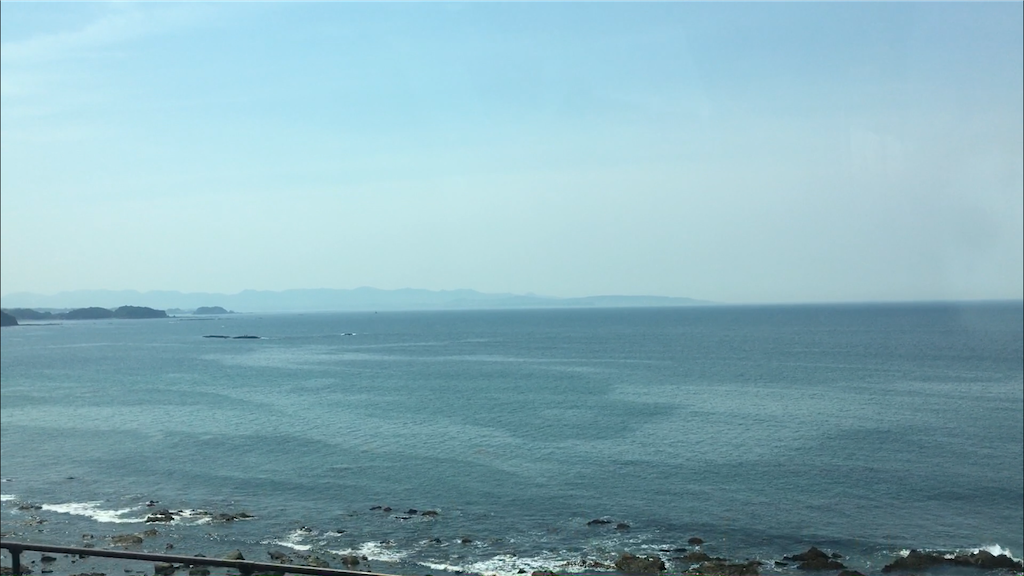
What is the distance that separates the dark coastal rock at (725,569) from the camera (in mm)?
24438

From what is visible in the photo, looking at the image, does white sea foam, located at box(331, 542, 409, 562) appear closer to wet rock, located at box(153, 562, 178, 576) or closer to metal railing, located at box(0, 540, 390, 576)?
wet rock, located at box(153, 562, 178, 576)

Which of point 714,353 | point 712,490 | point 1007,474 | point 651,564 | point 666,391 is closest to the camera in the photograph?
point 651,564

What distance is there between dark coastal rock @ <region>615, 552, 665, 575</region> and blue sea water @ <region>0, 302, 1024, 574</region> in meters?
0.90

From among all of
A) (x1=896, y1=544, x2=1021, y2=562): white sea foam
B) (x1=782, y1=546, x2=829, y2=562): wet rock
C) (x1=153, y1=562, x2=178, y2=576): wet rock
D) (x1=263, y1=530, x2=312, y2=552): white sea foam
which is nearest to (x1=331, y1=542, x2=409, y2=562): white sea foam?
(x1=263, y1=530, x2=312, y2=552): white sea foam

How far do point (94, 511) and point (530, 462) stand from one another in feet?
66.9

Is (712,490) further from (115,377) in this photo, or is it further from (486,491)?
(115,377)

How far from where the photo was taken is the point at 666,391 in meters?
66.1

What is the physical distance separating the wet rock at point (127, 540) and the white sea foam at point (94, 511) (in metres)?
2.75

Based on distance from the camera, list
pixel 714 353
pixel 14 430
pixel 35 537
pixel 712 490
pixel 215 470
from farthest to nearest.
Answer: pixel 714 353
pixel 14 430
pixel 215 470
pixel 712 490
pixel 35 537

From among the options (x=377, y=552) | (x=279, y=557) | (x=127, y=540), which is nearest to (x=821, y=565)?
(x=377, y=552)

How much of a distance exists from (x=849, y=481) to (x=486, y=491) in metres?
17.4

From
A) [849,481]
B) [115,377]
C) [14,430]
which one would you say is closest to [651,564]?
[849,481]

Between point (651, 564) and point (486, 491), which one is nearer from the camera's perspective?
point (651, 564)

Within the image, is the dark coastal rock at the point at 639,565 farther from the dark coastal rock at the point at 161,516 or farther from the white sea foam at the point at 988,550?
the dark coastal rock at the point at 161,516
